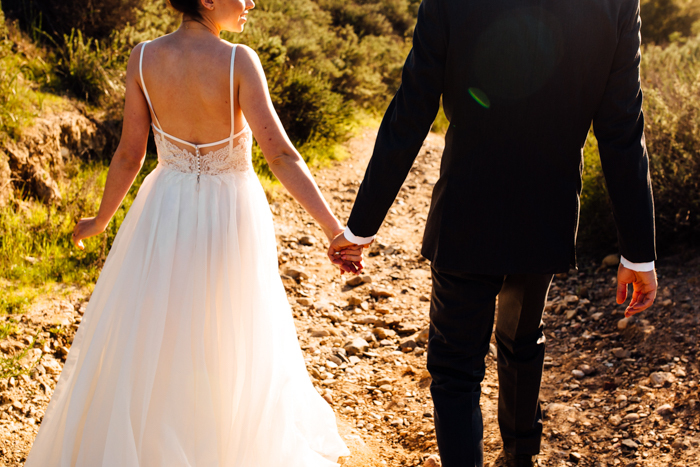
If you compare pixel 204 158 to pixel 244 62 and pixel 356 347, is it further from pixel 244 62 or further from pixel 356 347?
pixel 356 347

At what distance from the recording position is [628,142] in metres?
1.92

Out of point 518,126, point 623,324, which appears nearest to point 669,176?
point 623,324

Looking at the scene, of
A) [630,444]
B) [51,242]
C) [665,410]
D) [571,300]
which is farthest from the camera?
[571,300]

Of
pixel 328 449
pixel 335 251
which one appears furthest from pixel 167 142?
pixel 328 449

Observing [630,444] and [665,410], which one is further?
[665,410]

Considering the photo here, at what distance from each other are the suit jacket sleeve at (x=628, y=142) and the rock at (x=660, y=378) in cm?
142

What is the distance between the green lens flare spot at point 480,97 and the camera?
1873 mm

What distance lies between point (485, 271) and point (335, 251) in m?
0.60

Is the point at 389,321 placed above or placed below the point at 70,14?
below

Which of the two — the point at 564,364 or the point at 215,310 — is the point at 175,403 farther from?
the point at 564,364

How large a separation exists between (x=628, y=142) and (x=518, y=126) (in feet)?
1.31

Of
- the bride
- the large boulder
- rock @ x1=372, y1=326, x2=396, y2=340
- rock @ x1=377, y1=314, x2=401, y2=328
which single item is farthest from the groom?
the large boulder

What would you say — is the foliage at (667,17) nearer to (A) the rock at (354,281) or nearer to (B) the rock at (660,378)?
(A) the rock at (354,281)

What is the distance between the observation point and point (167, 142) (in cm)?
220
